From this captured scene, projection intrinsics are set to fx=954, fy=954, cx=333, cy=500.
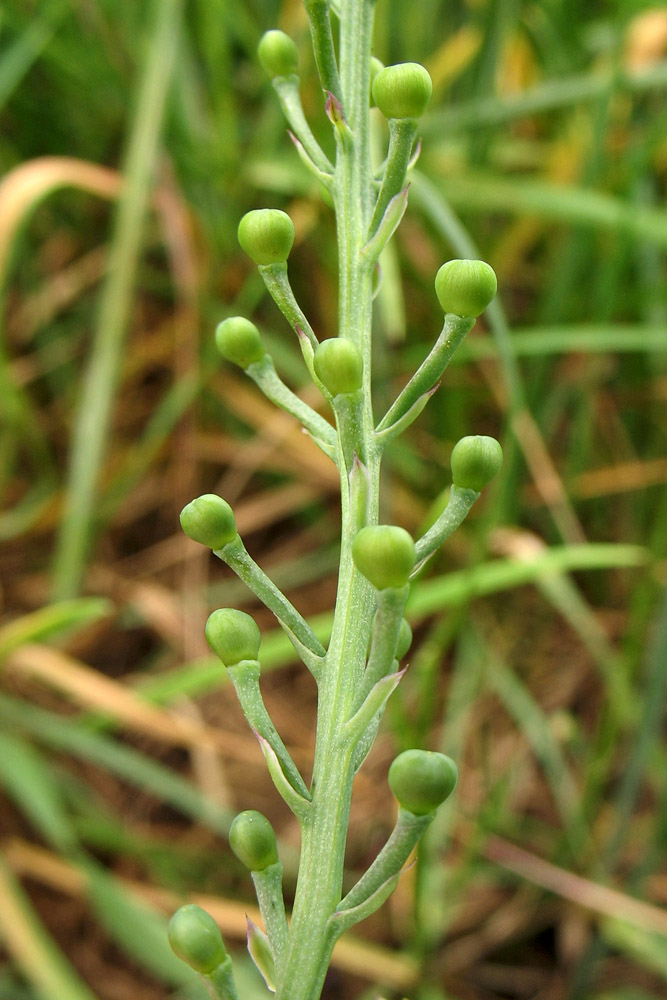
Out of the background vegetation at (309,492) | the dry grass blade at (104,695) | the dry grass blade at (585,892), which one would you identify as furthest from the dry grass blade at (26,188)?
the dry grass blade at (585,892)

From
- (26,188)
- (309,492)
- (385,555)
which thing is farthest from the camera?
Answer: (309,492)

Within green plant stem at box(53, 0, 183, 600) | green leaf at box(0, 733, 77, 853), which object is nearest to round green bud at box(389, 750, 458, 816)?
green leaf at box(0, 733, 77, 853)

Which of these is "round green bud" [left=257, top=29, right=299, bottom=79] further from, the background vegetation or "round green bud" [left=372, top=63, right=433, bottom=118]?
the background vegetation

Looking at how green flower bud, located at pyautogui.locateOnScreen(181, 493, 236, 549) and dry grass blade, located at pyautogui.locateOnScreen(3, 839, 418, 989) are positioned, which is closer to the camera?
green flower bud, located at pyautogui.locateOnScreen(181, 493, 236, 549)

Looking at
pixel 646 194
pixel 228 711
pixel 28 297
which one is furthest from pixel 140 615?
pixel 646 194

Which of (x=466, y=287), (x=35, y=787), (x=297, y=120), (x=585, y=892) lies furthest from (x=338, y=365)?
(x=585, y=892)

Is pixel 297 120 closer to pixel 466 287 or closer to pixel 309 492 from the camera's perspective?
pixel 466 287

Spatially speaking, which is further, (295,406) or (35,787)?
(35,787)
